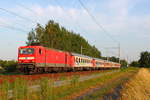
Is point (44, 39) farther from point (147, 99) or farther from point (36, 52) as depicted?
point (147, 99)

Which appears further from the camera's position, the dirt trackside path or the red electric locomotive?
the red electric locomotive

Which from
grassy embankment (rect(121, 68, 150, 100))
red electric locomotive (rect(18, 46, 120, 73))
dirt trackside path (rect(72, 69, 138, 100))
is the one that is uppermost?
red electric locomotive (rect(18, 46, 120, 73))

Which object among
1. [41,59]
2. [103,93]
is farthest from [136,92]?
[41,59]

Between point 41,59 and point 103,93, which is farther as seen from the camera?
point 41,59

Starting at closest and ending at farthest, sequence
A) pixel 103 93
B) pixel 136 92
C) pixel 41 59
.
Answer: pixel 136 92
pixel 103 93
pixel 41 59

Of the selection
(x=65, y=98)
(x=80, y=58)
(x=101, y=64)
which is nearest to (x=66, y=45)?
(x=101, y=64)

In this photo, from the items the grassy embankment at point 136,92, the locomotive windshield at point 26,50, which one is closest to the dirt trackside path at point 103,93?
the grassy embankment at point 136,92

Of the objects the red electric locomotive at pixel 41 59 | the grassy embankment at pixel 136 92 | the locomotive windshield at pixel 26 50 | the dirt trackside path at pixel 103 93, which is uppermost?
the locomotive windshield at pixel 26 50

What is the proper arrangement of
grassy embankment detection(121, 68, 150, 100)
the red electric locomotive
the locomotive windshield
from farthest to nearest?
the locomotive windshield < the red electric locomotive < grassy embankment detection(121, 68, 150, 100)

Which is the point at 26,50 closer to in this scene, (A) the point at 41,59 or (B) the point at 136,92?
(A) the point at 41,59

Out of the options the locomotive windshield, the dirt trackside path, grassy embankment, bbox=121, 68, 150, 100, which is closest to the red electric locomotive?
the locomotive windshield

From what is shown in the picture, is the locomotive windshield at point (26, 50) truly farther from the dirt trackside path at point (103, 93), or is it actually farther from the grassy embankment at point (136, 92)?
the grassy embankment at point (136, 92)

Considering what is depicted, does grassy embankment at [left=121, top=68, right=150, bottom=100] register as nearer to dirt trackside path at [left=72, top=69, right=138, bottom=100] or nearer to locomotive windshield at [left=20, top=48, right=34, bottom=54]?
dirt trackside path at [left=72, top=69, right=138, bottom=100]

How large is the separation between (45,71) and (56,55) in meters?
3.50
